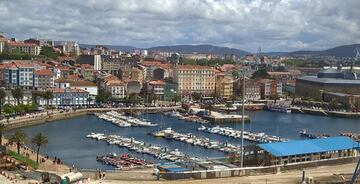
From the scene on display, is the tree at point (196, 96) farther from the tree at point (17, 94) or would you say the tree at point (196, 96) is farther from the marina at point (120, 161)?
the marina at point (120, 161)

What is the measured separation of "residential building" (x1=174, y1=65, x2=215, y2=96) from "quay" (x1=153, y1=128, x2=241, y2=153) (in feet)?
52.0

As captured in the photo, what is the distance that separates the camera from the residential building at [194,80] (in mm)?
39781

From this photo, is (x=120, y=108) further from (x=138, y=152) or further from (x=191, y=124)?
(x=138, y=152)

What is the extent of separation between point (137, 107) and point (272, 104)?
374 inches

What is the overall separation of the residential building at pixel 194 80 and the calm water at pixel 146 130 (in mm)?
6399

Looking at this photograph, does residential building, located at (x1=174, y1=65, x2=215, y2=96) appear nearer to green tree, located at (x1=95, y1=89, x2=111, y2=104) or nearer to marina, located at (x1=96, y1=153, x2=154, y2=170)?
green tree, located at (x1=95, y1=89, x2=111, y2=104)

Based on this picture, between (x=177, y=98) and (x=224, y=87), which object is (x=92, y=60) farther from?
(x=224, y=87)

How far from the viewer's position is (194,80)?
40219mm

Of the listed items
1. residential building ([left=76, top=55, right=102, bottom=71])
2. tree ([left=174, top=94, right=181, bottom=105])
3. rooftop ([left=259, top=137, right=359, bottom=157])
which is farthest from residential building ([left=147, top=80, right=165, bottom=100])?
rooftop ([left=259, top=137, right=359, bottom=157])

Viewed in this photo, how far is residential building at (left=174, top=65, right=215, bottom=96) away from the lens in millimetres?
39781

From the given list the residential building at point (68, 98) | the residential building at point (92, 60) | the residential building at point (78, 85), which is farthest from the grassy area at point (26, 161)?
the residential building at point (92, 60)

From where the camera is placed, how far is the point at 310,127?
2833cm

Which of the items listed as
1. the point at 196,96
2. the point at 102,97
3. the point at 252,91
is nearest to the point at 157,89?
the point at 196,96

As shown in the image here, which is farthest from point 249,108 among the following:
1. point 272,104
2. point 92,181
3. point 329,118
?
point 92,181
